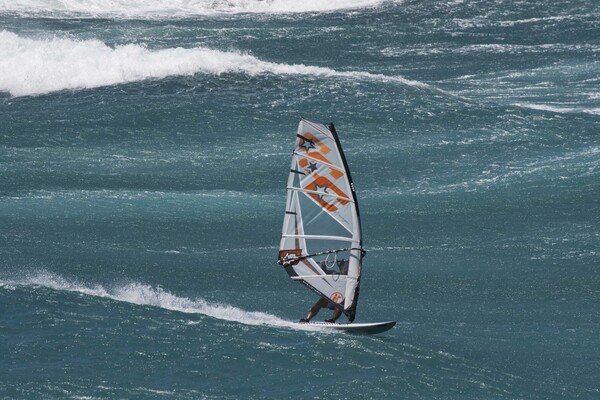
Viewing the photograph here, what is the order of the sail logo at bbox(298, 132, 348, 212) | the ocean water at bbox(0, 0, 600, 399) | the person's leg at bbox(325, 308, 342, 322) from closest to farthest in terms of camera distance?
1. the ocean water at bbox(0, 0, 600, 399)
2. the sail logo at bbox(298, 132, 348, 212)
3. the person's leg at bbox(325, 308, 342, 322)

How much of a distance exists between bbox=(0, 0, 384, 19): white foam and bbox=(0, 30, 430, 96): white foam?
35.5ft

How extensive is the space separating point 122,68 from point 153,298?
28487 millimetres

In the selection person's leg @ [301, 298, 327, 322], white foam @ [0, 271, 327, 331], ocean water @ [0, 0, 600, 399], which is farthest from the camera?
white foam @ [0, 271, 327, 331]

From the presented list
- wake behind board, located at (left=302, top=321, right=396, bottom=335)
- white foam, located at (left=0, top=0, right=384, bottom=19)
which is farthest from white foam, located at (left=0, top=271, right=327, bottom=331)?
white foam, located at (left=0, top=0, right=384, bottom=19)

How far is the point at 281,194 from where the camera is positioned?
44.2 metres

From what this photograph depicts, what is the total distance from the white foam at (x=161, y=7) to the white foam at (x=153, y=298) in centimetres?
4051

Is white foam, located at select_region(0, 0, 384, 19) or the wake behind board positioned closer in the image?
the wake behind board

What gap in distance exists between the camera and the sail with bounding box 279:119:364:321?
30.7m

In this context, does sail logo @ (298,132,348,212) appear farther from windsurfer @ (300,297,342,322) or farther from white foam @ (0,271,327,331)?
white foam @ (0,271,327,331)

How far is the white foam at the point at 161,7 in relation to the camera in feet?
241

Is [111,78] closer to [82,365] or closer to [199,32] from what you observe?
[199,32]

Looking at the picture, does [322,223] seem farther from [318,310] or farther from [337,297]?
[318,310]

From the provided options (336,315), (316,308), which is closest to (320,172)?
(316,308)

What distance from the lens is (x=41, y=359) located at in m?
29.4
